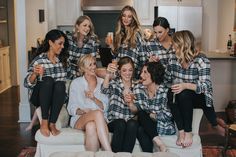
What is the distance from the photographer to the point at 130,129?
10.6 ft

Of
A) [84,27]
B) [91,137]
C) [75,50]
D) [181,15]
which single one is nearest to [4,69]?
[181,15]

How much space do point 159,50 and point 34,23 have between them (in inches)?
108

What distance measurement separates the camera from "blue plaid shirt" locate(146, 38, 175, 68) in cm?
370

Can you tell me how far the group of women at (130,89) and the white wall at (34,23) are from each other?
77.0 inches

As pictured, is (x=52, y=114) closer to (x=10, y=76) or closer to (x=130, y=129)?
(x=130, y=129)

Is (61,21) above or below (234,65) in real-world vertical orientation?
above

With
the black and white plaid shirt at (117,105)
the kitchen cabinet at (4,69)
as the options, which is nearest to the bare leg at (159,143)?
the black and white plaid shirt at (117,105)

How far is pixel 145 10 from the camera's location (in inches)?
272

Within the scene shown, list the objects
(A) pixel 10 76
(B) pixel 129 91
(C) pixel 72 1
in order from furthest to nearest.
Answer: (A) pixel 10 76 < (C) pixel 72 1 < (B) pixel 129 91

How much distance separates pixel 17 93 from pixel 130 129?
4.43m

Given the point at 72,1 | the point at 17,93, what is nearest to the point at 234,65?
the point at 72,1

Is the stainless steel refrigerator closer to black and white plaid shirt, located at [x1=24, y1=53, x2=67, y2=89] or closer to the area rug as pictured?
black and white plaid shirt, located at [x1=24, y1=53, x2=67, y2=89]

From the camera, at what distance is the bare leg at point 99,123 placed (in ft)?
10.6

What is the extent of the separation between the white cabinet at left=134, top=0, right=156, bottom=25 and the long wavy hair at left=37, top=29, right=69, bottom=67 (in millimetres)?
3336
